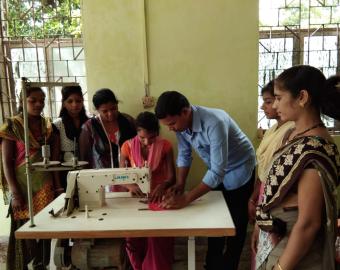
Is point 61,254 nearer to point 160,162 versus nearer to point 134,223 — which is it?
point 134,223

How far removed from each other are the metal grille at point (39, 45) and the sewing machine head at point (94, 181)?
4.07 feet

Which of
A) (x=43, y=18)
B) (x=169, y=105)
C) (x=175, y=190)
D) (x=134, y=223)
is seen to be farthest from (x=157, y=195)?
(x=43, y=18)

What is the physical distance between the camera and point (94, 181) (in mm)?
1718

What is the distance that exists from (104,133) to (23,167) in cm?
58

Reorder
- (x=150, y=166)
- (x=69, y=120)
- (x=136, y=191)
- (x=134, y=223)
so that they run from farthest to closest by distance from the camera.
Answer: (x=69, y=120) → (x=150, y=166) → (x=136, y=191) → (x=134, y=223)

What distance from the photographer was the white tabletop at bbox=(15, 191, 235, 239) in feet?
4.78

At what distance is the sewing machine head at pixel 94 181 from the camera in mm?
1707

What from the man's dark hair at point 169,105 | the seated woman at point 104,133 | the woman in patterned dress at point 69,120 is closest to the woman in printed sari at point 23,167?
the woman in patterned dress at point 69,120

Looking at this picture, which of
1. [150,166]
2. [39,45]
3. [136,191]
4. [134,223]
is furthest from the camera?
[39,45]

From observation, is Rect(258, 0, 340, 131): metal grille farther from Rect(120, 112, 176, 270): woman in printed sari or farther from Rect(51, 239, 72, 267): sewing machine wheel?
Rect(51, 239, 72, 267): sewing machine wheel

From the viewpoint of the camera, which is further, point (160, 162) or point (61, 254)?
point (160, 162)

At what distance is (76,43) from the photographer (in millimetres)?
2748

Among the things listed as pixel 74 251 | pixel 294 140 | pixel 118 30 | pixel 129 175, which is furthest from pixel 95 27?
pixel 294 140

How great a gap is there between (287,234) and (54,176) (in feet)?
5.48
